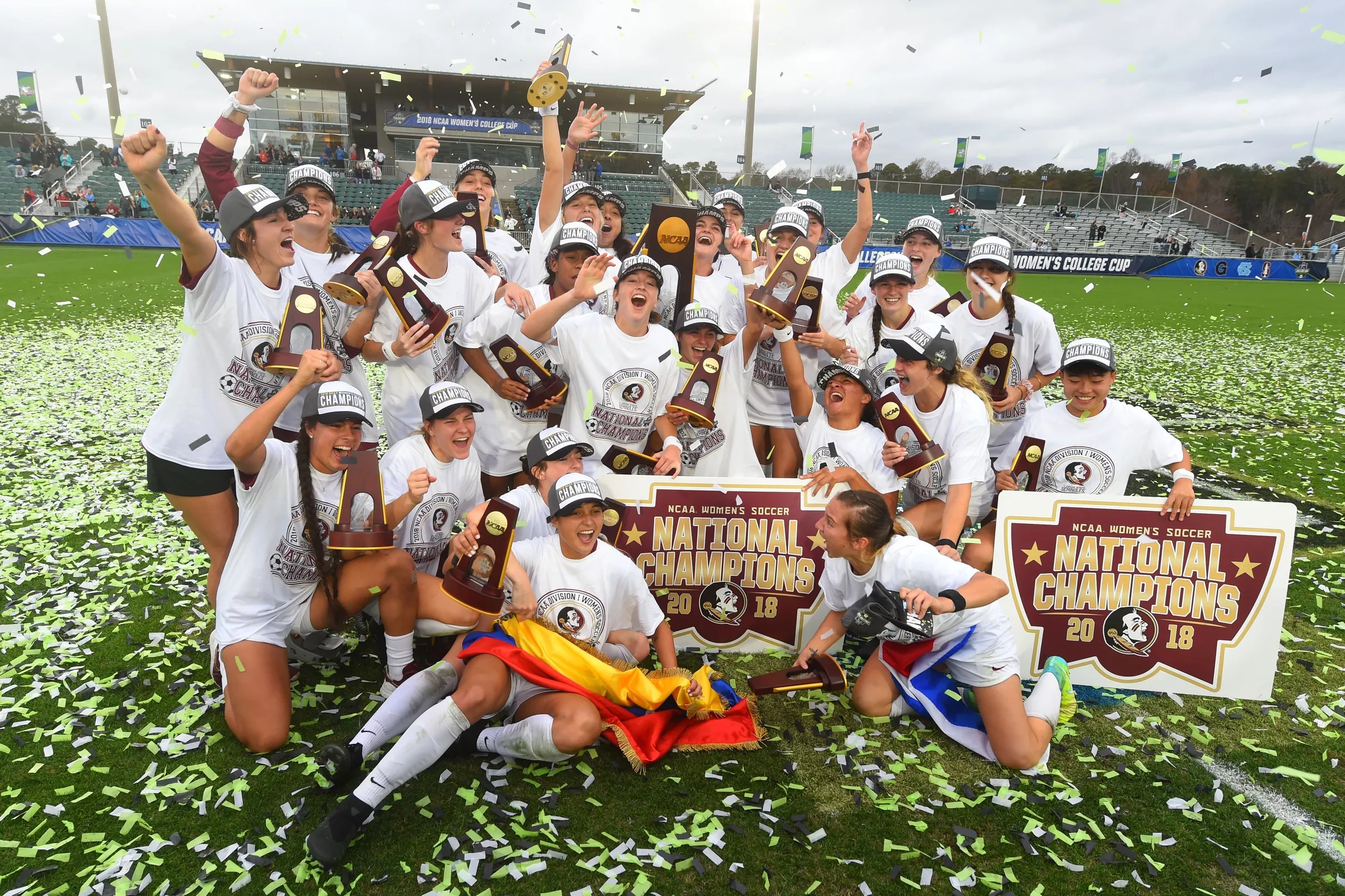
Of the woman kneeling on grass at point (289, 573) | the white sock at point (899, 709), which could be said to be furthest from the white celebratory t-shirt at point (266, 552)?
the white sock at point (899, 709)

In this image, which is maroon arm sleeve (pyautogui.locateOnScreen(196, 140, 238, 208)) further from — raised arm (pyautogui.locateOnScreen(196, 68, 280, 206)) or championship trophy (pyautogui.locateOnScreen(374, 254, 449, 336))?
championship trophy (pyautogui.locateOnScreen(374, 254, 449, 336))

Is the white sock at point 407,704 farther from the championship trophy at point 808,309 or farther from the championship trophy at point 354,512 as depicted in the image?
the championship trophy at point 808,309

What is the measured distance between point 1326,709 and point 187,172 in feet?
143

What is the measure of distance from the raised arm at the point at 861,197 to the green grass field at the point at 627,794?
3.34m

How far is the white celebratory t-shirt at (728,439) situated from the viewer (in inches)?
206

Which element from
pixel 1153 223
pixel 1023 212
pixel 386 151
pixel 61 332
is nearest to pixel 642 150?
pixel 386 151

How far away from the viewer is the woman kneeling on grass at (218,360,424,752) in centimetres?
361

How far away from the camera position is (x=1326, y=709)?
13.2ft

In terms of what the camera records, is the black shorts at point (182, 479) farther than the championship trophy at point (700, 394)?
No

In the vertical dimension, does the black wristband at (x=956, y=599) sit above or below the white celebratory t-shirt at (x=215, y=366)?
below

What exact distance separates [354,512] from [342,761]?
1.15 meters

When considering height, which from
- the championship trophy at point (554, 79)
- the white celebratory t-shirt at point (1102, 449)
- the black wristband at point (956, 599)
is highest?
the championship trophy at point (554, 79)

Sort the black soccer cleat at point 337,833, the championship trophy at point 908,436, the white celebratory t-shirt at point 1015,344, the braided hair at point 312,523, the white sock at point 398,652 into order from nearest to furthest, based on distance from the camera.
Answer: the black soccer cleat at point 337,833, the braided hair at point 312,523, the white sock at point 398,652, the championship trophy at point 908,436, the white celebratory t-shirt at point 1015,344

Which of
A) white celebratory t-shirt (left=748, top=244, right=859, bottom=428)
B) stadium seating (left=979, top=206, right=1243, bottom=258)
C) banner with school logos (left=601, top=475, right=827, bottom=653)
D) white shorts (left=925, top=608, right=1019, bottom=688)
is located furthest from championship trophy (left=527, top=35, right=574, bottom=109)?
stadium seating (left=979, top=206, right=1243, bottom=258)
